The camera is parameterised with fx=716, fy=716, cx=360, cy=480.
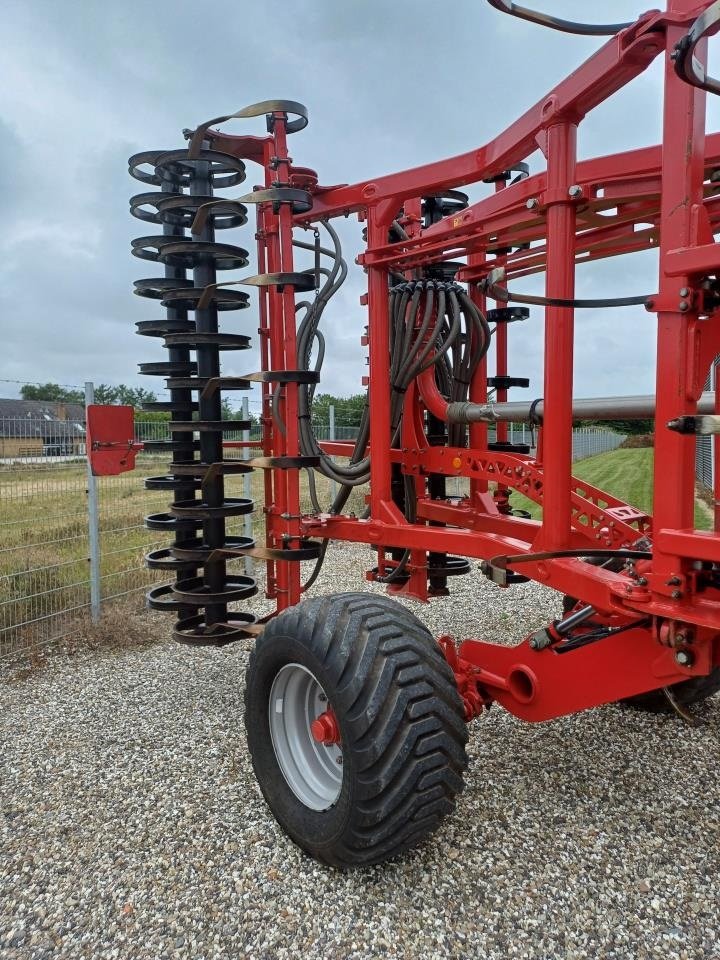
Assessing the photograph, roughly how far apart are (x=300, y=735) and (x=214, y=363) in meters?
2.38

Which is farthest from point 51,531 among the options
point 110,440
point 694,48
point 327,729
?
point 694,48

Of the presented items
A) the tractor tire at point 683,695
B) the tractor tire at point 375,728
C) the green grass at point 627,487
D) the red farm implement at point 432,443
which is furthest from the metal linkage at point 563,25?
the green grass at point 627,487

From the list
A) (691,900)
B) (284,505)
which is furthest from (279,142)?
(691,900)

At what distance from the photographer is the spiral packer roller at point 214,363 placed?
3.92m

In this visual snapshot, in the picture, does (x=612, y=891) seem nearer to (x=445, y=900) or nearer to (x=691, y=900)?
(x=691, y=900)

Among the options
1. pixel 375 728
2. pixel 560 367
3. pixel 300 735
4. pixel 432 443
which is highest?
pixel 560 367

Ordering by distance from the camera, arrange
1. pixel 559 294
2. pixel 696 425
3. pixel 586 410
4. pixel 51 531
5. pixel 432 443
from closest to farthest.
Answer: pixel 696 425 → pixel 559 294 → pixel 586 410 → pixel 432 443 → pixel 51 531

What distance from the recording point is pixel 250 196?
3.81 metres

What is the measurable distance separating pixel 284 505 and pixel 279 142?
1988 millimetres

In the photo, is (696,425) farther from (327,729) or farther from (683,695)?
(683,695)

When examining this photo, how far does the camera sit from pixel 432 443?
519 cm

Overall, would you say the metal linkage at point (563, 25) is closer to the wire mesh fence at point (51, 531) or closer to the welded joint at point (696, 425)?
the welded joint at point (696, 425)

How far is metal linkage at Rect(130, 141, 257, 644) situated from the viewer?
4312 mm

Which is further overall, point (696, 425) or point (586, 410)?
point (586, 410)
